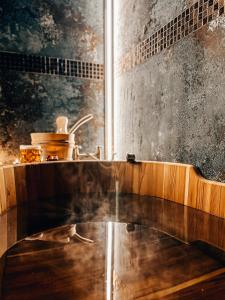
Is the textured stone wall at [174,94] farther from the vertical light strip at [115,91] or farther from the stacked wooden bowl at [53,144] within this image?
the stacked wooden bowl at [53,144]

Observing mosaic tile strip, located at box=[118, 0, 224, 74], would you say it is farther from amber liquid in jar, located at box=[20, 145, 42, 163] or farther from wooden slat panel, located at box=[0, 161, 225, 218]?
amber liquid in jar, located at box=[20, 145, 42, 163]

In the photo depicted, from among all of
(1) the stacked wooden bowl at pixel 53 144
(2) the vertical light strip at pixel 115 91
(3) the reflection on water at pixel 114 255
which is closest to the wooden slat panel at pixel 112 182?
(3) the reflection on water at pixel 114 255

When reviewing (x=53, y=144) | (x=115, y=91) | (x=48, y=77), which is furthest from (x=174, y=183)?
(x=48, y=77)

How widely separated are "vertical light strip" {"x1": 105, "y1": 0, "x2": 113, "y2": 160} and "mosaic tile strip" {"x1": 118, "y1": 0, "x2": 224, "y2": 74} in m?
0.72

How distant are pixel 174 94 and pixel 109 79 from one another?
1.91 meters

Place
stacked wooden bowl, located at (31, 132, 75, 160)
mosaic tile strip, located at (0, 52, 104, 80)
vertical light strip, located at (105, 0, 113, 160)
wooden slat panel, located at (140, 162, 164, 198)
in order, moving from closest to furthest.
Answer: wooden slat panel, located at (140, 162, 164, 198) < stacked wooden bowl, located at (31, 132, 75, 160) < mosaic tile strip, located at (0, 52, 104, 80) < vertical light strip, located at (105, 0, 113, 160)

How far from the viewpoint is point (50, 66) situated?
3.88 metres

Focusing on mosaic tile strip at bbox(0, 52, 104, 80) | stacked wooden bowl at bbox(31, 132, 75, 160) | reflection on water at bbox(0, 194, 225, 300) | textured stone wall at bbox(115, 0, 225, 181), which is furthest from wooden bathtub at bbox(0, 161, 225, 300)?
mosaic tile strip at bbox(0, 52, 104, 80)

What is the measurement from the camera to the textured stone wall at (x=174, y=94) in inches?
76.2

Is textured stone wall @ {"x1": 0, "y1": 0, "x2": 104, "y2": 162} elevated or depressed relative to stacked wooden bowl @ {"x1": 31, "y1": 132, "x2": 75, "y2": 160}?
elevated

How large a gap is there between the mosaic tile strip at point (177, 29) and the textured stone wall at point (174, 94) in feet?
0.17

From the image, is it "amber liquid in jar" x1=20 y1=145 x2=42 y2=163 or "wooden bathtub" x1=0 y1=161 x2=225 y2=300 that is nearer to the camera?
"wooden bathtub" x1=0 y1=161 x2=225 y2=300

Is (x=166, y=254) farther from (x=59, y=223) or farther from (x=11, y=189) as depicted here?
(x=11, y=189)

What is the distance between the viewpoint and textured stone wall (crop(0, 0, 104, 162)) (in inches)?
144
